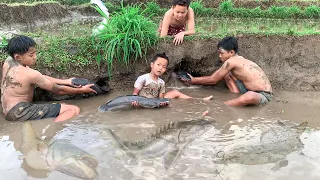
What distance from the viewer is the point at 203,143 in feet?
13.5

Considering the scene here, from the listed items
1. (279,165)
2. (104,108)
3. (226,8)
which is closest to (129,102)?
(104,108)

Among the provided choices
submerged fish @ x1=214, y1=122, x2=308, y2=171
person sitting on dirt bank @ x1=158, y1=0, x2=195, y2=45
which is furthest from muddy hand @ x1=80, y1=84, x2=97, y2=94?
submerged fish @ x1=214, y1=122, x2=308, y2=171

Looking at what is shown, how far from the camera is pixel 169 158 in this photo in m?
3.79

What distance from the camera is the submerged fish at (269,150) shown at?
12.2 feet

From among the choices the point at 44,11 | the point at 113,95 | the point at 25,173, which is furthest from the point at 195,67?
the point at 44,11

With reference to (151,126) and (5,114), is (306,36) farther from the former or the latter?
(5,114)

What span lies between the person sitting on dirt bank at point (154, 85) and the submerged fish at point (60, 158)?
175cm

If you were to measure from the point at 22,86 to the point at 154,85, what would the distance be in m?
1.94

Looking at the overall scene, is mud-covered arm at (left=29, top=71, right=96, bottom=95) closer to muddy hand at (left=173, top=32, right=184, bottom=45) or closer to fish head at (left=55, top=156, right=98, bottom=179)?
fish head at (left=55, top=156, right=98, bottom=179)

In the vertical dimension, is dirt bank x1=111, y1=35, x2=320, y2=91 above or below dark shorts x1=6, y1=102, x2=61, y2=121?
above

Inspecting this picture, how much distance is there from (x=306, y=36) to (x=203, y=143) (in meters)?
3.37

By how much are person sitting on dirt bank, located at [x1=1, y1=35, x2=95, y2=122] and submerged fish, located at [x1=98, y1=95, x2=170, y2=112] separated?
0.48 m

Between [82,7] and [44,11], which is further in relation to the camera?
[82,7]

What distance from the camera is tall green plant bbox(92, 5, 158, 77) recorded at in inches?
222
